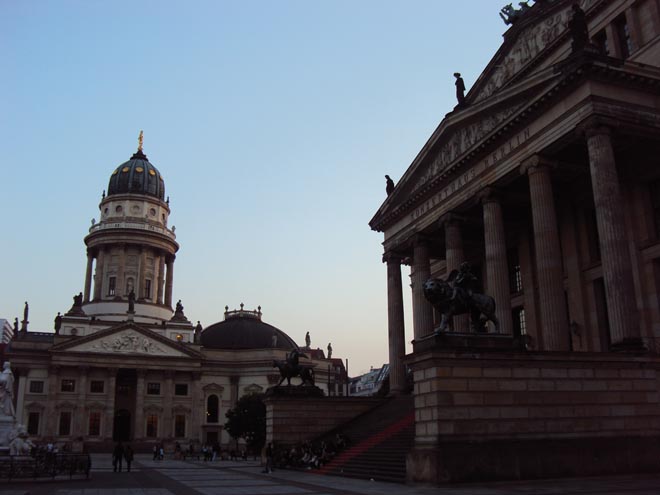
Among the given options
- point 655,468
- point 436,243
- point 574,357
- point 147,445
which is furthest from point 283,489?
point 147,445

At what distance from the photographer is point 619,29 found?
36.5 meters

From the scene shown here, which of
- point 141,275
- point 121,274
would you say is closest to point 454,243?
point 141,275

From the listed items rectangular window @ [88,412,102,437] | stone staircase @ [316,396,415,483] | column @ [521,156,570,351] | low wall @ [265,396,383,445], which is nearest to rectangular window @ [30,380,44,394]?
rectangular window @ [88,412,102,437]

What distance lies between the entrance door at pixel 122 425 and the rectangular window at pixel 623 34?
81.6 metres

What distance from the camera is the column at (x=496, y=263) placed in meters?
32.7

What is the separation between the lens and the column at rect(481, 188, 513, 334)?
32.7m

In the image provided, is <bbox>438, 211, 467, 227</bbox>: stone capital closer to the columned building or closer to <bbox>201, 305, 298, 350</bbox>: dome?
the columned building

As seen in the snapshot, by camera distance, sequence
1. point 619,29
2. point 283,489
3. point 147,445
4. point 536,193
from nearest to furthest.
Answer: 1. point 283,489
2. point 536,193
3. point 619,29
4. point 147,445

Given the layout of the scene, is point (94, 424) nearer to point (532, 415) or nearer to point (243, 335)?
point (243, 335)

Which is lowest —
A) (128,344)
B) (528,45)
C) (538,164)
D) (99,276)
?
(128,344)

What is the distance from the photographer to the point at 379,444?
3100 centimetres

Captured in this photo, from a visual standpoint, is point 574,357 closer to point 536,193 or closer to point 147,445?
point 536,193

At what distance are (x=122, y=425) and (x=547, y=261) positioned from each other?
262 feet

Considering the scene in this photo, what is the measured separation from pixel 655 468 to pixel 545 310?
778 cm
